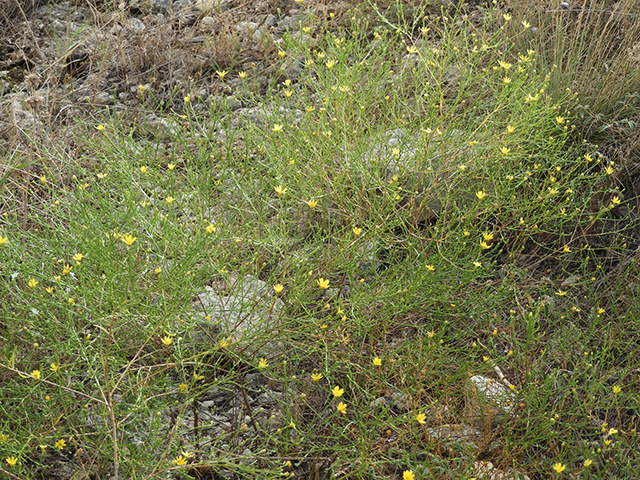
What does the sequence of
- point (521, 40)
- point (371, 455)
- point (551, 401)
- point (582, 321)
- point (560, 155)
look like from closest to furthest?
1. point (371, 455)
2. point (551, 401)
3. point (582, 321)
4. point (560, 155)
5. point (521, 40)

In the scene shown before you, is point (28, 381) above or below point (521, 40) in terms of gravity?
below

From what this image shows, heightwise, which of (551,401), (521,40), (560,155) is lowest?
(551,401)

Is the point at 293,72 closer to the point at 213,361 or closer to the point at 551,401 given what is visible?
the point at 213,361

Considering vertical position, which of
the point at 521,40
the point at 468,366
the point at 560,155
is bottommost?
the point at 468,366

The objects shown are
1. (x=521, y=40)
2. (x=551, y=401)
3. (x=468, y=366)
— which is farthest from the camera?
(x=521, y=40)

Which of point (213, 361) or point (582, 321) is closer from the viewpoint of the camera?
point (213, 361)

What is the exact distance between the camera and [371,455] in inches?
74.9

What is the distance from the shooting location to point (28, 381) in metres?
2.15

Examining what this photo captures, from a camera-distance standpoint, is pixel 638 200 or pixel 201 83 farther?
pixel 201 83

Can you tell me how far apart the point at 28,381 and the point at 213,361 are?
70 centimetres

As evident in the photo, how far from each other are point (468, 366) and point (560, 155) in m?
1.62

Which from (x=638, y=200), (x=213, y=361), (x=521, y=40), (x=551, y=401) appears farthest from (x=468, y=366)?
(x=521, y=40)

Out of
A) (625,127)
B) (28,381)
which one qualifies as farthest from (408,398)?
(625,127)

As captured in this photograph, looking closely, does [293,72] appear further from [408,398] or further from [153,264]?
[408,398]
